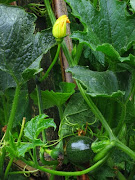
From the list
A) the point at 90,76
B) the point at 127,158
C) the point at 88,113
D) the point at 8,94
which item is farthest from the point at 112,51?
the point at 8,94

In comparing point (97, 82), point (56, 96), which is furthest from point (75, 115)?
point (97, 82)

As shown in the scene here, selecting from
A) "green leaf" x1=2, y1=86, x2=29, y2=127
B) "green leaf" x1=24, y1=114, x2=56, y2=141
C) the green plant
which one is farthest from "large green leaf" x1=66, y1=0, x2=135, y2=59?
"green leaf" x1=2, y1=86, x2=29, y2=127

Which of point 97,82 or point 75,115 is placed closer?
point 97,82

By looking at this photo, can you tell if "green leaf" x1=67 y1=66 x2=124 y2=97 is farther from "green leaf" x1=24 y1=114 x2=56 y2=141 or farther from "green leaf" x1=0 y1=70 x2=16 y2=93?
"green leaf" x1=0 y1=70 x2=16 y2=93

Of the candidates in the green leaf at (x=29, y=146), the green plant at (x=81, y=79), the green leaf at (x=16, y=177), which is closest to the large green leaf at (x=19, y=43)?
the green plant at (x=81, y=79)

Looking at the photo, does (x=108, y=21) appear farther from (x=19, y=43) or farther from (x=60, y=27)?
(x=19, y=43)

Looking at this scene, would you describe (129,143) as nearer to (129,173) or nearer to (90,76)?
(129,173)

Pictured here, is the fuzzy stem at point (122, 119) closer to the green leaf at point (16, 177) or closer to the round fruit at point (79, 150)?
the round fruit at point (79, 150)
